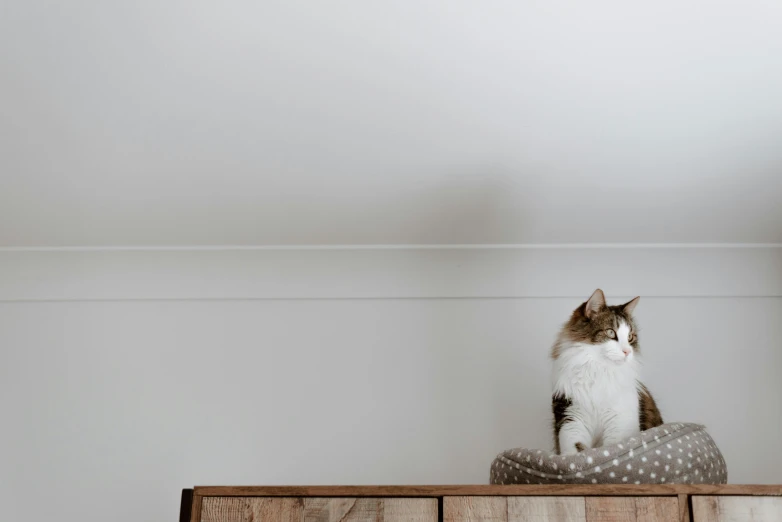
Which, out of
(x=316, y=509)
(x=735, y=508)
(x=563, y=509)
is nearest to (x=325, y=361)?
(x=316, y=509)

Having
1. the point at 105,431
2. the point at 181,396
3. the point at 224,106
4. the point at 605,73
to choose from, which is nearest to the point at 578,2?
the point at 605,73

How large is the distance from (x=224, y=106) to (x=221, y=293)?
70 cm

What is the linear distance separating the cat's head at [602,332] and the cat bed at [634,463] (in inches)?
6.6

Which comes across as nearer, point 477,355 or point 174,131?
point 174,131

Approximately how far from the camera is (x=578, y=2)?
108 cm

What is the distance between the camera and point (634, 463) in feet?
3.96

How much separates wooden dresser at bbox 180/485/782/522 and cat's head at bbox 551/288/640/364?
0.28 metres

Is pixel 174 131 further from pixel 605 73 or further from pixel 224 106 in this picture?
pixel 605 73

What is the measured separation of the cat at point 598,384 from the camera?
133 cm

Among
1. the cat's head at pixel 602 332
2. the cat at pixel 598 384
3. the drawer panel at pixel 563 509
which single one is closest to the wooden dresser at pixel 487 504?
the drawer panel at pixel 563 509

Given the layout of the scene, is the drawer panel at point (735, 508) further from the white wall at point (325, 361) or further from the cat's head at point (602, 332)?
the white wall at point (325, 361)

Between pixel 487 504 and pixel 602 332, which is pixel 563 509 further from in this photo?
pixel 602 332

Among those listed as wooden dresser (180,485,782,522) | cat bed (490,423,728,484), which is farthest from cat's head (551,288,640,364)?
wooden dresser (180,485,782,522)

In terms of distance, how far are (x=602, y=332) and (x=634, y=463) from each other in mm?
276
